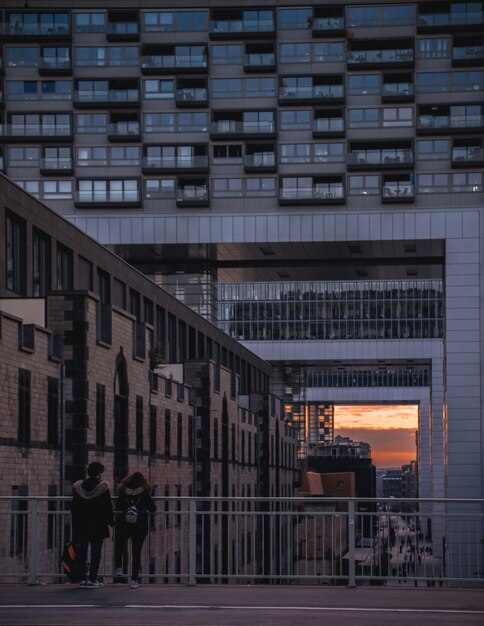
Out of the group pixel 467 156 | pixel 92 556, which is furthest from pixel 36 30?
pixel 92 556

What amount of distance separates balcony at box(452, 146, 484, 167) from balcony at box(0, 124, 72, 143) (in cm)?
2068

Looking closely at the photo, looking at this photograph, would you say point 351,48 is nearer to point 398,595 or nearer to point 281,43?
point 281,43

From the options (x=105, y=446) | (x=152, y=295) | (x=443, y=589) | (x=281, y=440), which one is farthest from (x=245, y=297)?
(x=443, y=589)

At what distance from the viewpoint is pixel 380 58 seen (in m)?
67.8

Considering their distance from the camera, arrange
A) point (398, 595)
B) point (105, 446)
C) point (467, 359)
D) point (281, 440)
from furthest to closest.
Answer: point (281, 440)
point (467, 359)
point (105, 446)
point (398, 595)

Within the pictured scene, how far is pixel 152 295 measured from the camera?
58000 millimetres

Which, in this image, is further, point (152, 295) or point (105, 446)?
point (152, 295)

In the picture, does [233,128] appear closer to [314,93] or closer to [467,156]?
[314,93]

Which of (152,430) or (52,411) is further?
(152,430)

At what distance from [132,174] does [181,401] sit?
20723 millimetres

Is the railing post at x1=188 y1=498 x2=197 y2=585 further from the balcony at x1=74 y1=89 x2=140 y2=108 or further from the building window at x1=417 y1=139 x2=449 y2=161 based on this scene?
the balcony at x1=74 y1=89 x2=140 y2=108

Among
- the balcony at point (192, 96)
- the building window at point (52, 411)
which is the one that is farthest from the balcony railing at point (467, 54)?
the building window at point (52, 411)

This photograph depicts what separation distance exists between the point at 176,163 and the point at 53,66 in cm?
840

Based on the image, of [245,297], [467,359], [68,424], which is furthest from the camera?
[245,297]
